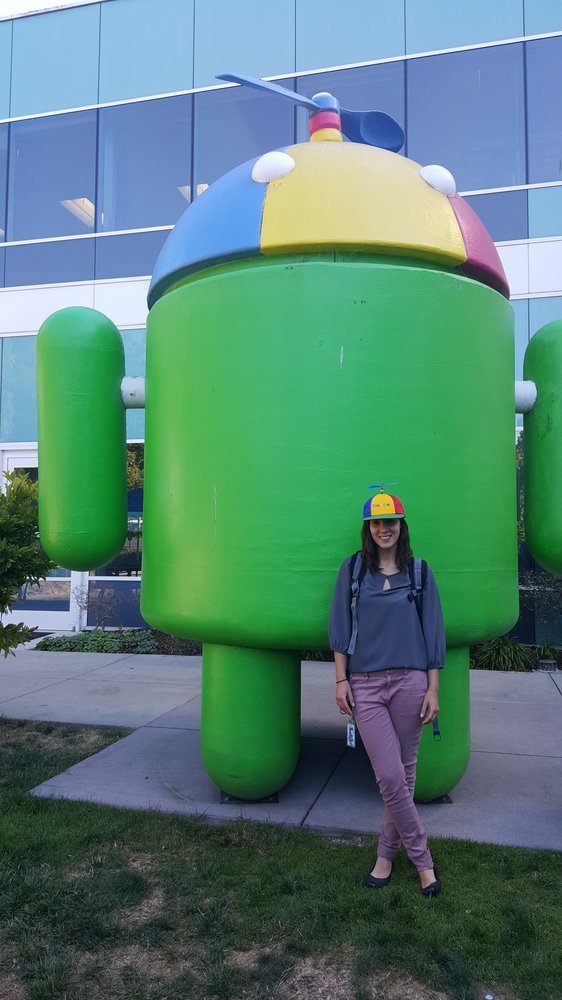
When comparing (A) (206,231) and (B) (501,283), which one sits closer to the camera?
(A) (206,231)

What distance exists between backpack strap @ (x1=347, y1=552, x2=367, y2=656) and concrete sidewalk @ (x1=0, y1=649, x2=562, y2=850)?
46.1 inches

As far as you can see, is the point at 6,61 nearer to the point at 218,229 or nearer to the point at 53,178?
the point at 53,178

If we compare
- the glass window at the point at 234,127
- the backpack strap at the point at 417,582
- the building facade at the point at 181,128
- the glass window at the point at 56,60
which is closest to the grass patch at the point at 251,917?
the backpack strap at the point at 417,582

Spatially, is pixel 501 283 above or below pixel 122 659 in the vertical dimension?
above

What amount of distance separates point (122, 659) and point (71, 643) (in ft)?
3.19

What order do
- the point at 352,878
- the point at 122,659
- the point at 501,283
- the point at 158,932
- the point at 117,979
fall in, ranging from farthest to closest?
the point at 122,659
the point at 501,283
the point at 352,878
the point at 158,932
the point at 117,979

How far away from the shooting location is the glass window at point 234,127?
33.3ft

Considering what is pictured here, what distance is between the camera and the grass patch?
247 cm

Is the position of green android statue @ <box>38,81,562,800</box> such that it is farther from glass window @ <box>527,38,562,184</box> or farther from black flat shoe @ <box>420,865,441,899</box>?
glass window @ <box>527,38,562,184</box>

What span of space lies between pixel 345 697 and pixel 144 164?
9.60 m

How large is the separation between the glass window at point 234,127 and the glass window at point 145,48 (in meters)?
0.56

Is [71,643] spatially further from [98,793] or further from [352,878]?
[352,878]

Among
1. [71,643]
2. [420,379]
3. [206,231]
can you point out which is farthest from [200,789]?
[71,643]

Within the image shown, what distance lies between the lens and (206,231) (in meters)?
3.88
